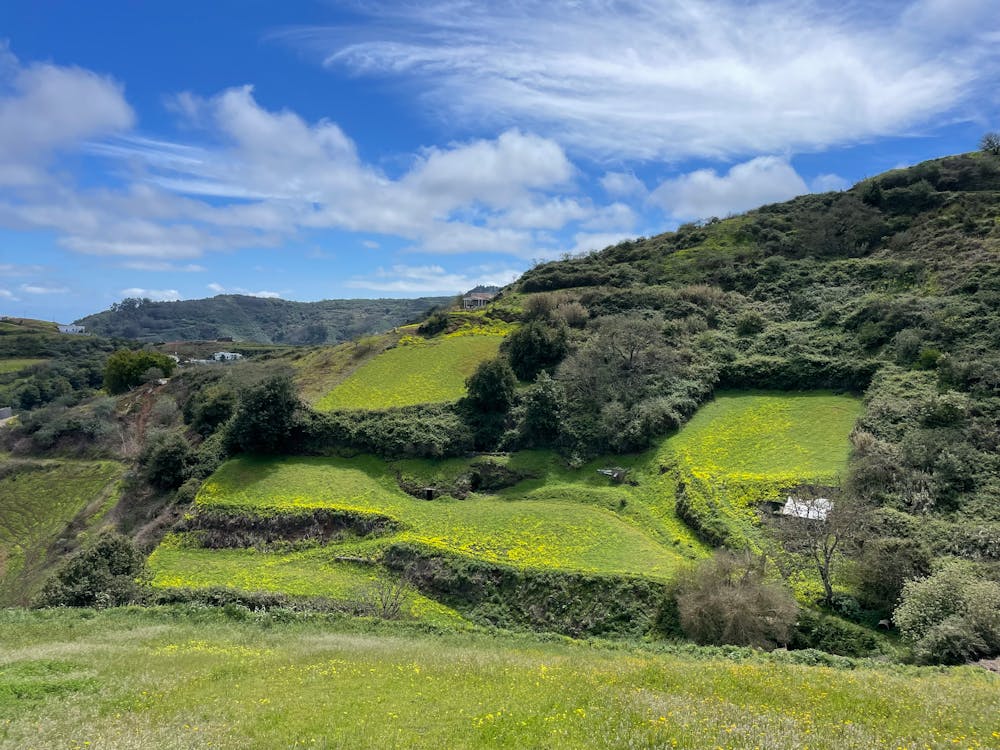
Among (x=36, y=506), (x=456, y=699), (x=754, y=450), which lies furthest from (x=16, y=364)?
(x=456, y=699)

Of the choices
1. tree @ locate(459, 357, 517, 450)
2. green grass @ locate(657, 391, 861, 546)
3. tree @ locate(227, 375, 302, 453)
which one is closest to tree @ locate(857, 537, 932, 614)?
green grass @ locate(657, 391, 861, 546)

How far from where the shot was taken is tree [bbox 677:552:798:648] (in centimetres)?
1864

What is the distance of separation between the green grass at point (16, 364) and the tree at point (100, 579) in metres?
105

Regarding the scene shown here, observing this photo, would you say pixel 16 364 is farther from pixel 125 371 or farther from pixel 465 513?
pixel 465 513

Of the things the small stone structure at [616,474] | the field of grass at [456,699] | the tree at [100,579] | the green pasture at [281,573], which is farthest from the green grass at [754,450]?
the tree at [100,579]

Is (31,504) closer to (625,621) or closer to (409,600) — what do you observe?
(409,600)

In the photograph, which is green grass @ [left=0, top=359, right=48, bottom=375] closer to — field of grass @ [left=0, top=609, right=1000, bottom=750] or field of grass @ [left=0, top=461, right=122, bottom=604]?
field of grass @ [left=0, top=461, right=122, bottom=604]

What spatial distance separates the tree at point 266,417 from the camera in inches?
1449

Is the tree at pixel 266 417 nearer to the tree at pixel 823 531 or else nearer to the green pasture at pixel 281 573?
the green pasture at pixel 281 573

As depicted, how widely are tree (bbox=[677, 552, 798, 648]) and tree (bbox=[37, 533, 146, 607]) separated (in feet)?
76.4

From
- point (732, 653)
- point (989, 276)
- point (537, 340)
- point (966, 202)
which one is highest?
point (966, 202)

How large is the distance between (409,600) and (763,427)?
2387 centimetres

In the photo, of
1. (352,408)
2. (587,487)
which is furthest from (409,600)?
(352,408)

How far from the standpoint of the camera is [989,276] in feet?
124
